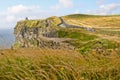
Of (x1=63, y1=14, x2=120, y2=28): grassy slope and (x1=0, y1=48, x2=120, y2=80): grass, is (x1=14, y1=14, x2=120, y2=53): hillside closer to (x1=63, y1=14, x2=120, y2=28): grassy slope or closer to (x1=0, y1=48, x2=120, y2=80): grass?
(x1=63, y1=14, x2=120, y2=28): grassy slope

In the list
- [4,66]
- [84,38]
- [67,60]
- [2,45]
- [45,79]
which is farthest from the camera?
[84,38]

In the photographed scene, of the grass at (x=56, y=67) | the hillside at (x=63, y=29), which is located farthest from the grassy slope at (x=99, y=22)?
the grass at (x=56, y=67)

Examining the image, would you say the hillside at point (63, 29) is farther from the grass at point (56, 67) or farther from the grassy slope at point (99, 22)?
the grass at point (56, 67)

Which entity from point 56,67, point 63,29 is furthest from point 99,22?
point 56,67

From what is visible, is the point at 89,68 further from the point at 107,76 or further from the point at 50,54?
the point at 50,54

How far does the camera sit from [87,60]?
448 inches

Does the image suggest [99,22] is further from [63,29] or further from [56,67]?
[56,67]

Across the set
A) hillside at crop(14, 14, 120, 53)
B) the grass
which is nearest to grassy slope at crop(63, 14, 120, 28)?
hillside at crop(14, 14, 120, 53)

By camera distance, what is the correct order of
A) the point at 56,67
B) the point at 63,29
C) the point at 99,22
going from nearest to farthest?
the point at 56,67
the point at 63,29
the point at 99,22

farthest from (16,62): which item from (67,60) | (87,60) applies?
(87,60)

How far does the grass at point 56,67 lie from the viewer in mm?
9508

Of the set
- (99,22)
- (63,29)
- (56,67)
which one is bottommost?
(99,22)

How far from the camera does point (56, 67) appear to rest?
10070 millimetres

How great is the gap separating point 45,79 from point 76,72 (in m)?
0.86
